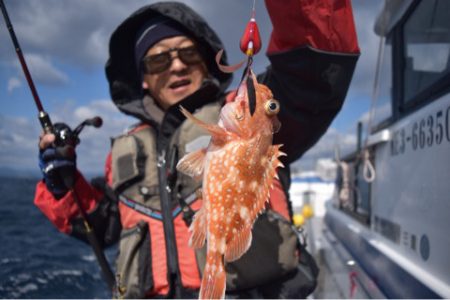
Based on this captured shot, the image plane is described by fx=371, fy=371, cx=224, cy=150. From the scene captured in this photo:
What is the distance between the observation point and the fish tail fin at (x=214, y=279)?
1.70 metres

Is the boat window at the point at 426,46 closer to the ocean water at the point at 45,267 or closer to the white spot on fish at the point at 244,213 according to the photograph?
the white spot on fish at the point at 244,213

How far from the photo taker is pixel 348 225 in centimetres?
557

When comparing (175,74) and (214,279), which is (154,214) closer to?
(175,74)

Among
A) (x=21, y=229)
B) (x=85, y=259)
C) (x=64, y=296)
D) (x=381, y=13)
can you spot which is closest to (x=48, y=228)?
(x=21, y=229)

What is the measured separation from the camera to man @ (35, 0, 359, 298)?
224 centimetres

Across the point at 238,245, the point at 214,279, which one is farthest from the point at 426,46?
the point at 214,279

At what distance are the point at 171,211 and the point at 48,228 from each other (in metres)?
12.9

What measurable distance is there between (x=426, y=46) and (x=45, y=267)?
25.8 feet

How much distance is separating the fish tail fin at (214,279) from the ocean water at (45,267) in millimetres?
4122

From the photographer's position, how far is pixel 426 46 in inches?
134

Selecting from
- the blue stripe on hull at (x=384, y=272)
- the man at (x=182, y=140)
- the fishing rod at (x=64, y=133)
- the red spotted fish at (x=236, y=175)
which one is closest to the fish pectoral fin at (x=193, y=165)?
the red spotted fish at (x=236, y=175)

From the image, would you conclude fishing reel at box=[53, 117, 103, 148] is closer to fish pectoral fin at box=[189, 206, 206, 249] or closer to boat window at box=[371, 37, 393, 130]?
fish pectoral fin at box=[189, 206, 206, 249]

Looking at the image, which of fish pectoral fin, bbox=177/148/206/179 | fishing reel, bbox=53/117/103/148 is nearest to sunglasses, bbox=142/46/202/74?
fishing reel, bbox=53/117/103/148

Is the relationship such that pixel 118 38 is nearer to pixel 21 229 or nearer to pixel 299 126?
pixel 299 126
